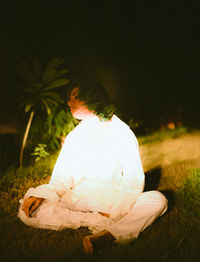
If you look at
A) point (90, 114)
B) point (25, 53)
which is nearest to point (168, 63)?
point (25, 53)

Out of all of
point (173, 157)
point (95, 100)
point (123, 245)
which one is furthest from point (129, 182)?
point (173, 157)

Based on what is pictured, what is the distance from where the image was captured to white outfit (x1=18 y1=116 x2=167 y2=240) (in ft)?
8.82

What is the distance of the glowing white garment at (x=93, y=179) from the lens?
9.07 ft

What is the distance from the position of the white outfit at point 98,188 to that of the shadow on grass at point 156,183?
78cm

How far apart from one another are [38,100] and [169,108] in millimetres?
5771

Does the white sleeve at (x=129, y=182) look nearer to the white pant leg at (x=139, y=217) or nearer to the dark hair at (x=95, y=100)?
the white pant leg at (x=139, y=217)

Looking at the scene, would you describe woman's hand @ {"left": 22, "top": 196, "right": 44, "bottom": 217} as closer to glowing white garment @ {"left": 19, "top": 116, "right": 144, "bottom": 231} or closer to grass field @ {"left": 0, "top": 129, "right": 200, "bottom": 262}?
glowing white garment @ {"left": 19, "top": 116, "right": 144, "bottom": 231}

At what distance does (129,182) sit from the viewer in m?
2.74

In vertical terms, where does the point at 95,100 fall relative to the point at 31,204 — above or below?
above

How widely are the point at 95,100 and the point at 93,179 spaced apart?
843 mm

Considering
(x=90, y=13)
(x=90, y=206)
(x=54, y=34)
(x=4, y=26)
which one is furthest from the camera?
(x=90, y=13)

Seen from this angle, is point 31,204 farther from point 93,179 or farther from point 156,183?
point 156,183

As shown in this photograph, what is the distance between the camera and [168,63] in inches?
389

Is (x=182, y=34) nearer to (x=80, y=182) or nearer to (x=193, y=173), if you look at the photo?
(x=193, y=173)
